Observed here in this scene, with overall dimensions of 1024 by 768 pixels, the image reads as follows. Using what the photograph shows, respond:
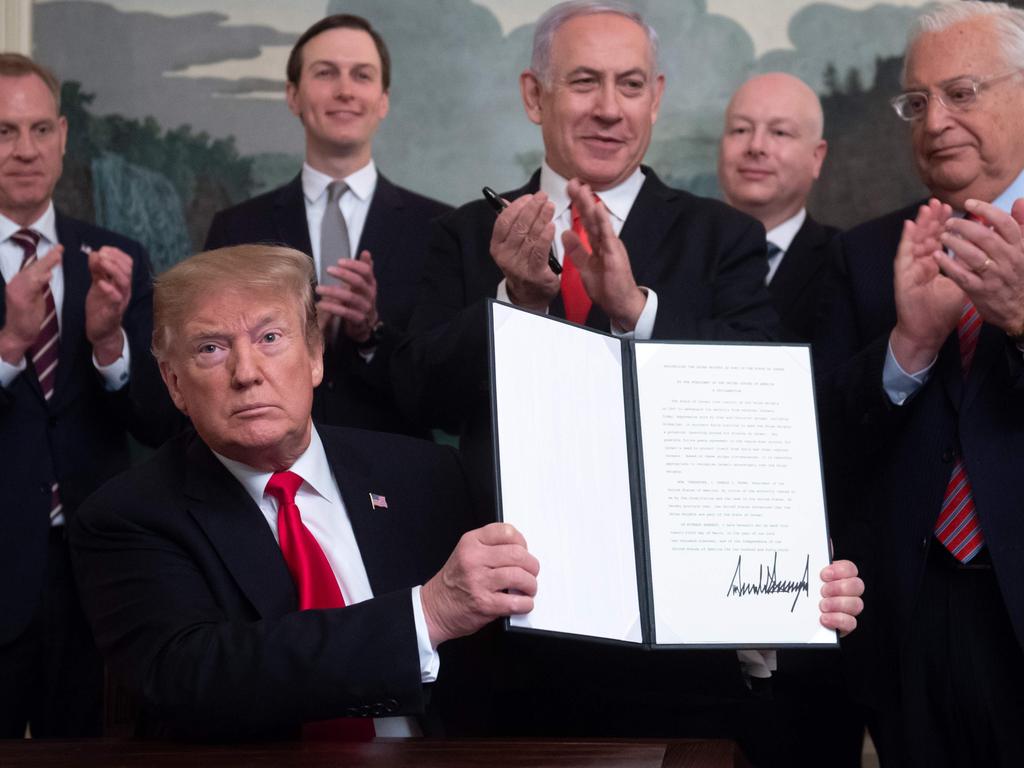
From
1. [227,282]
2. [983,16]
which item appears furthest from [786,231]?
[227,282]

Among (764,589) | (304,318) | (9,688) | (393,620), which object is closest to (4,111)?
(9,688)

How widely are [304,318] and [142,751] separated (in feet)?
2.93

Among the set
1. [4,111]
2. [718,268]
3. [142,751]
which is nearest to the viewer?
[142,751]

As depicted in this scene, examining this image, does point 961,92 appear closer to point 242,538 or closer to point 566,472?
point 566,472

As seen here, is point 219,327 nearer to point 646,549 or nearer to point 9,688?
point 646,549

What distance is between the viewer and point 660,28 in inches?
210

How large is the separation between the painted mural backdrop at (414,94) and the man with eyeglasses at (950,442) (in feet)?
7.00

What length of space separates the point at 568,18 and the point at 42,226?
1.83 m

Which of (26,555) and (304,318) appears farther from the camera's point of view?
(26,555)

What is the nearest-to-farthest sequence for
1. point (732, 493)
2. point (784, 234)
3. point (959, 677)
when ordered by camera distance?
point (732, 493)
point (959, 677)
point (784, 234)

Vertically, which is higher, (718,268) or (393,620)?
(718,268)

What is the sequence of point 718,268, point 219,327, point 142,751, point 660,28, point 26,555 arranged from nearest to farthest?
point 142,751 → point 219,327 → point 718,268 → point 26,555 → point 660,28

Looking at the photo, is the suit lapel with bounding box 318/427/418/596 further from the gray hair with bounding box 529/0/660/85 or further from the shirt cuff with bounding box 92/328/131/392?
the shirt cuff with bounding box 92/328/131/392

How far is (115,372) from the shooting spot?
4070 millimetres
